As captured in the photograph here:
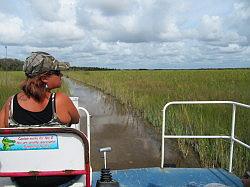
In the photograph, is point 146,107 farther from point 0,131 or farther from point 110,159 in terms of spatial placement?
point 0,131

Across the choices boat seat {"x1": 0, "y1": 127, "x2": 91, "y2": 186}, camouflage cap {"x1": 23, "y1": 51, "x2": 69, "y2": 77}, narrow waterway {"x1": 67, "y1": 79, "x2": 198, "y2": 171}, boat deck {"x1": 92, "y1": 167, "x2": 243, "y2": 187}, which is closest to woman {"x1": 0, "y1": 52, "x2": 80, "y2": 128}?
camouflage cap {"x1": 23, "y1": 51, "x2": 69, "y2": 77}

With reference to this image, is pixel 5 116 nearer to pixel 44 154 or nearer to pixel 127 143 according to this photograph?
pixel 44 154

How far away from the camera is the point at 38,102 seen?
2.24 meters

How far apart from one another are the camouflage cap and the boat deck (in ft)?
6.45

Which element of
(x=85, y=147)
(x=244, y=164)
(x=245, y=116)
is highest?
(x=85, y=147)

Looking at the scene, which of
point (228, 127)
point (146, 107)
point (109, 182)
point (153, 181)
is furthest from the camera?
point (146, 107)

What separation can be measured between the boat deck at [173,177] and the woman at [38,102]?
186 centimetres

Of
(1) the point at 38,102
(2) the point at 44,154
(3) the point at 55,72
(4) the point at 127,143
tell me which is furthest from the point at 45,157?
(4) the point at 127,143

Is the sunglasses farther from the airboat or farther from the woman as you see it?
the airboat

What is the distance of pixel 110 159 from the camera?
714cm

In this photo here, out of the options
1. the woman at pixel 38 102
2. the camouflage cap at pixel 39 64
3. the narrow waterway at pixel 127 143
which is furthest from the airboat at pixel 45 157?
the narrow waterway at pixel 127 143

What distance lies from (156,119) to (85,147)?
7.50 metres

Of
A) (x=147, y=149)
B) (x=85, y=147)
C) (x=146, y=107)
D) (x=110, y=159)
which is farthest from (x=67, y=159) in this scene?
(x=146, y=107)

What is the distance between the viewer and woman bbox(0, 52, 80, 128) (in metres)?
2.22
